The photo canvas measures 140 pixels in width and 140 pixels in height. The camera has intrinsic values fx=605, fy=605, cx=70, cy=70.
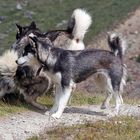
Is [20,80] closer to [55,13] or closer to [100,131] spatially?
[100,131]

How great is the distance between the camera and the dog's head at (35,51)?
31.1 ft

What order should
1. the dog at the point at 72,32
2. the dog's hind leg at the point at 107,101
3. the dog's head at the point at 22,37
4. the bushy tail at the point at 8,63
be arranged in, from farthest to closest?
1. the dog at the point at 72,32
2. the dog's head at the point at 22,37
3. the dog's hind leg at the point at 107,101
4. the bushy tail at the point at 8,63

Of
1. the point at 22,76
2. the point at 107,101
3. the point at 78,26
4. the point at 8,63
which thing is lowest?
the point at 107,101

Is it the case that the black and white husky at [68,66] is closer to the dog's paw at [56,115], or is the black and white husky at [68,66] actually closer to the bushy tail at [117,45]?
the dog's paw at [56,115]

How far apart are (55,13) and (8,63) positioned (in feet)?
55.8

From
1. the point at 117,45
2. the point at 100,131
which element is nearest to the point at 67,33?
the point at 117,45

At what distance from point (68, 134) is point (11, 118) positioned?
4.38 ft

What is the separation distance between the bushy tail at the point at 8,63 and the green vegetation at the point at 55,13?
1281 centimetres

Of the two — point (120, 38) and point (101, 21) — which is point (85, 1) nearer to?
point (101, 21)

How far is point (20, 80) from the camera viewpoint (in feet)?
34.0

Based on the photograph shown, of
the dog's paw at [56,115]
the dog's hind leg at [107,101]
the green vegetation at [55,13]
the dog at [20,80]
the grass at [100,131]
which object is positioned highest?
the dog at [20,80]

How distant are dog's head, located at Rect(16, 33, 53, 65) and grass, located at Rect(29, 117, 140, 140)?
1.36m

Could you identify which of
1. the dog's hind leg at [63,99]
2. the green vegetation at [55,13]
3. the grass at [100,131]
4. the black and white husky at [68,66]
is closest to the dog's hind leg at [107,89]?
the black and white husky at [68,66]

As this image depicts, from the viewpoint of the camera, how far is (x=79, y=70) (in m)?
9.69
